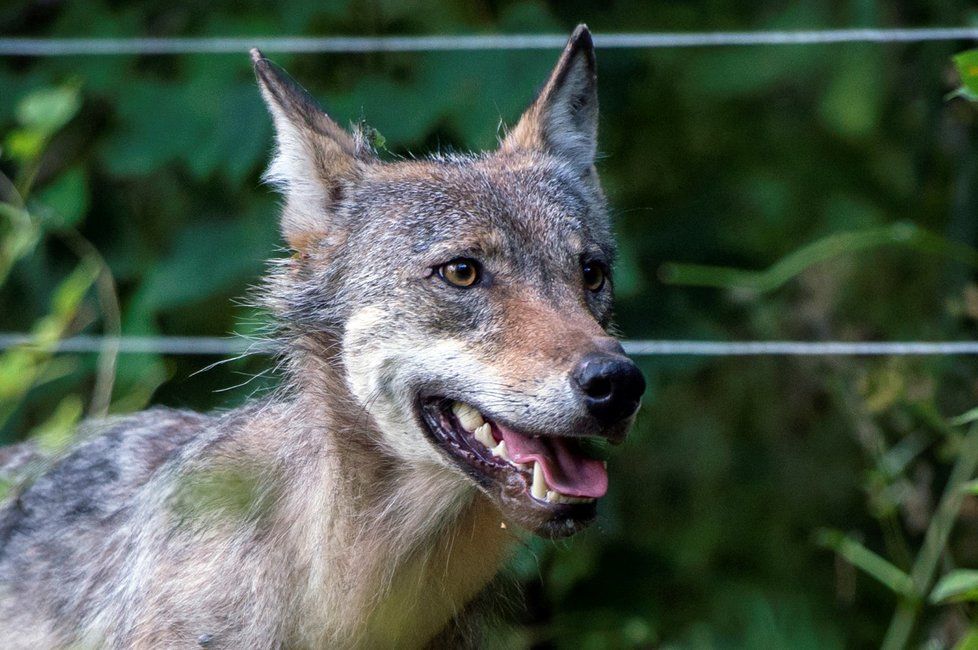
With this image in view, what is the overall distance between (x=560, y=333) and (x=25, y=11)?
4.27 m

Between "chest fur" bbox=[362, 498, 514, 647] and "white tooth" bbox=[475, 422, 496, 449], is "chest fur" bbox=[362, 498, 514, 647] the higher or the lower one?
the lower one

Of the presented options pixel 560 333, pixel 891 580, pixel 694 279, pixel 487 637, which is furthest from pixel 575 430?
pixel 694 279

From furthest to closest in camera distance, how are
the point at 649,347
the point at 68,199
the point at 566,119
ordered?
the point at 68,199
the point at 649,347
the point at 566,119

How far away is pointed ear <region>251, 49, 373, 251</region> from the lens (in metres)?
3.95

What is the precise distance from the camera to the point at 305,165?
4.00m

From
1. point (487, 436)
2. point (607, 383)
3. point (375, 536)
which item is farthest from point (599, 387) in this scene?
point (375, 536)


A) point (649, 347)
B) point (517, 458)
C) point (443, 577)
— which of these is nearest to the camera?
point (517, 458)

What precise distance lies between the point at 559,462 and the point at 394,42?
2.60 metres

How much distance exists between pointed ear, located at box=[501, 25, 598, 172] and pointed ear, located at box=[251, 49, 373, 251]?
0.63 m

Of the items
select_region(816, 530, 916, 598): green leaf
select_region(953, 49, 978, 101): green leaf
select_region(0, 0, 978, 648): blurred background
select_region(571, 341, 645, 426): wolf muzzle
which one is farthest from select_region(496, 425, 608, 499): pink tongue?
select_region(0, 0, 978, 648): blurred background

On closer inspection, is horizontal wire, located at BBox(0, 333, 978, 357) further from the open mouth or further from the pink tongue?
the pink tongue

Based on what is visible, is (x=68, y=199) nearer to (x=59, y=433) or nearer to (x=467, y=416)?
(x=59, y=433)

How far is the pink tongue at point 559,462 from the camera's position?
10.8 ft

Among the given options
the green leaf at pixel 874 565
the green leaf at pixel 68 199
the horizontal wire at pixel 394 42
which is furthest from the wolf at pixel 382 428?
the green leaf at pixel 68 199
